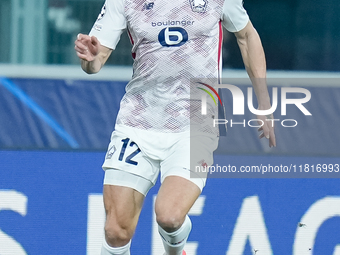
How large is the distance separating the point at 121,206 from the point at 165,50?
78 cm

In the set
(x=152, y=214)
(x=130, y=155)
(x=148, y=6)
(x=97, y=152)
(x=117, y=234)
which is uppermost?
(x=148, y=6)

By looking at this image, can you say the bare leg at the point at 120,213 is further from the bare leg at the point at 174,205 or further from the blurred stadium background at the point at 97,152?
the blurred stadium background at the point at 97,152

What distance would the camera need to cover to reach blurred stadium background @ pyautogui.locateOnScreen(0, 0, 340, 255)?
139 inches

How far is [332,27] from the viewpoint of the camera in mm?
4773

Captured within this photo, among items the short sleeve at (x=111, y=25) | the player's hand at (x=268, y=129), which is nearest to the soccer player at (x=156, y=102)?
the short sleeve at (x=111, y=25)

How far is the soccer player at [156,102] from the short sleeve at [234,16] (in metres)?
0.01

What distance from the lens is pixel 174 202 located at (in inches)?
103

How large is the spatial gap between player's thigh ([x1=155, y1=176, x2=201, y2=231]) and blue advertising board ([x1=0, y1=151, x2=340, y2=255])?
916 millimetres

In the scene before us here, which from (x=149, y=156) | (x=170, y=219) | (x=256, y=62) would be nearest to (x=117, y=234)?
(x=170, y=219)

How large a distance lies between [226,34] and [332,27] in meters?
0.90

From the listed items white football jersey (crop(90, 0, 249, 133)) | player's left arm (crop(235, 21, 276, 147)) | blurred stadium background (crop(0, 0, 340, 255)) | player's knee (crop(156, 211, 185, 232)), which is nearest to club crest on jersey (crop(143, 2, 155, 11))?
white football jersey (crop(90, 0, 249, 133))

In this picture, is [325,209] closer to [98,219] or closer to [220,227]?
[220,227]

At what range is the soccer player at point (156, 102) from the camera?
274cm

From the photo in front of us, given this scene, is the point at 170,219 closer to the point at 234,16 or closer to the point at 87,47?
the point at 87,47
